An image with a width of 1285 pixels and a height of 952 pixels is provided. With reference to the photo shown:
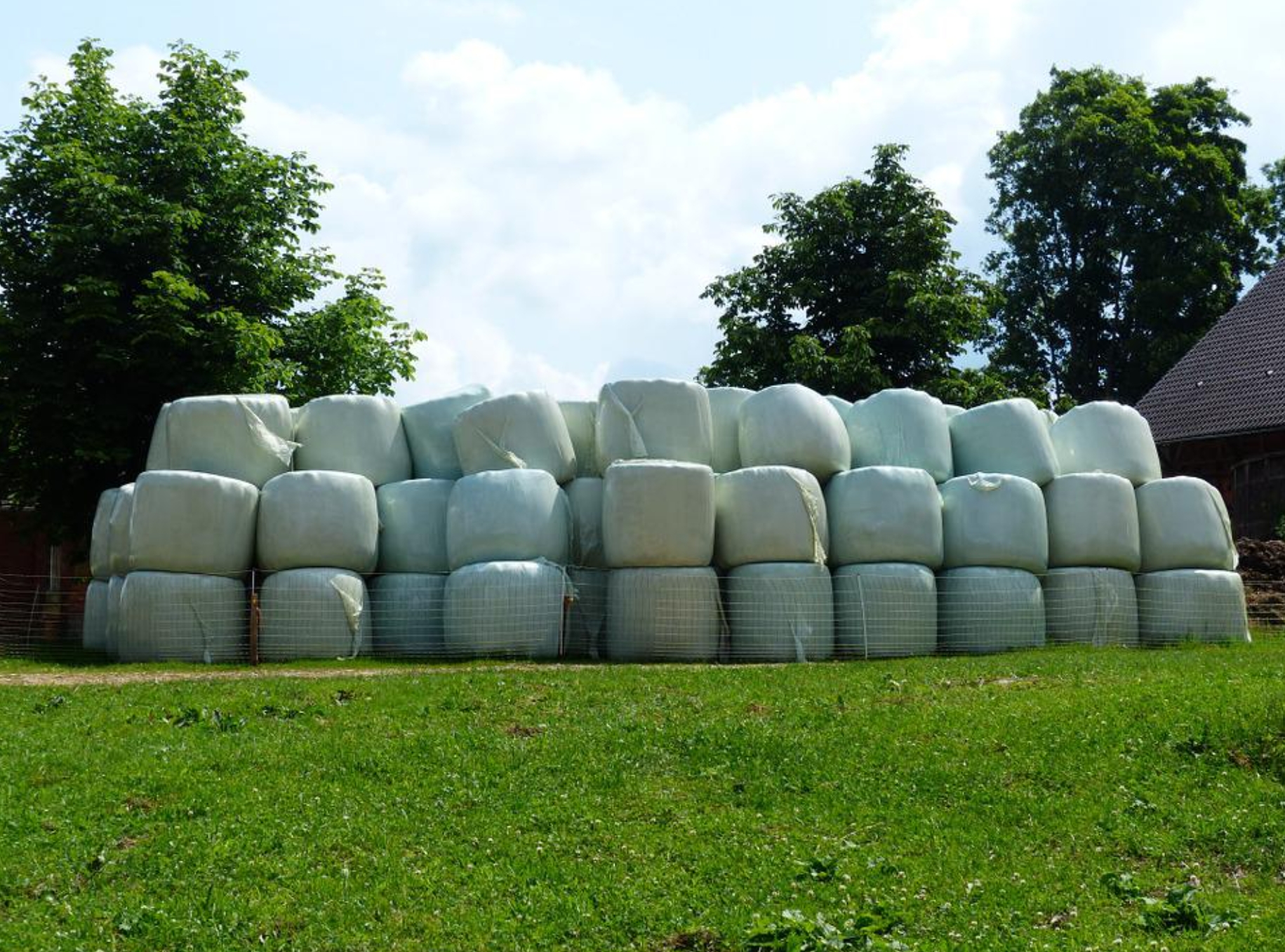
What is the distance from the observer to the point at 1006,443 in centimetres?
1834

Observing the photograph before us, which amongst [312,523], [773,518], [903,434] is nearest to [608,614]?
[773,518]

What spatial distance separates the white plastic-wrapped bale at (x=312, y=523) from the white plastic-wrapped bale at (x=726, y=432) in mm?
4466

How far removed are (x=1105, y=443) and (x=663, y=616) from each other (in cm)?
674

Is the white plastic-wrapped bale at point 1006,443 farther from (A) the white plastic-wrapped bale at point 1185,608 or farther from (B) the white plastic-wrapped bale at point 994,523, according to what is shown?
(A) the white plastic-wrapped bale at point 1185,608

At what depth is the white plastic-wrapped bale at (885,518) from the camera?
55.5ft

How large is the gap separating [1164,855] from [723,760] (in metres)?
2.89

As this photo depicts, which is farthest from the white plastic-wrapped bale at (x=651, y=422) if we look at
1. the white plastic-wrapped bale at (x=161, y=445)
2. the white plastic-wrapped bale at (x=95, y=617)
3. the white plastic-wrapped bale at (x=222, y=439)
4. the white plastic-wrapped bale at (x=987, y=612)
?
the white plastic-wrapped bale at (x=95, y=617)

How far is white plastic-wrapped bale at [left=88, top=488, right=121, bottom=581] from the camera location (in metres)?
18.0

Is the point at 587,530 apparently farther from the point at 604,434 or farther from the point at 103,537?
the point at 103,537

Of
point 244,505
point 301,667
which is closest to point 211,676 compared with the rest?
point 301,667

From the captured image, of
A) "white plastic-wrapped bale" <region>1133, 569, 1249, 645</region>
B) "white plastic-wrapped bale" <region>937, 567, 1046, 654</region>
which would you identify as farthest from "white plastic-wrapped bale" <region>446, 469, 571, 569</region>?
"white plastic-wrapped bale" <region>1133, 569, 1249, 645</region>

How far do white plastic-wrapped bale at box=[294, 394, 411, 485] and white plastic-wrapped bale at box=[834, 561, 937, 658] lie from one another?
222 inches

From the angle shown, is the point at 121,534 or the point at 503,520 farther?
the point at 121,534

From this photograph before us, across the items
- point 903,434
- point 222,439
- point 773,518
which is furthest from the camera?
point 903,434
